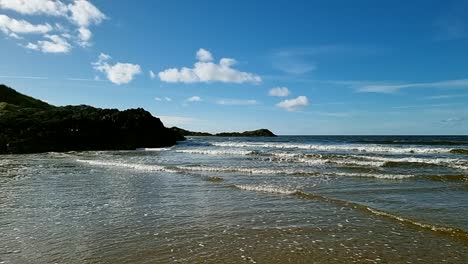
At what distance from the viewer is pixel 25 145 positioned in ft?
141

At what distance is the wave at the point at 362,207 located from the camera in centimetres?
862

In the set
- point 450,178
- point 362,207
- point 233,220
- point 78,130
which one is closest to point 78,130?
point 78,130

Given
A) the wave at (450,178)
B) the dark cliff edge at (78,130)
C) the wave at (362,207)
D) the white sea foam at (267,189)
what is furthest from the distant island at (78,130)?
the wave at (450,178)

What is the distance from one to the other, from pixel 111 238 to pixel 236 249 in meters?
2.74

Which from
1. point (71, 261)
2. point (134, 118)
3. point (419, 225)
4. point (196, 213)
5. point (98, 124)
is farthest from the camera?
point (134, 118)

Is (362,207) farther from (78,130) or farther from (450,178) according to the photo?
(78,130)

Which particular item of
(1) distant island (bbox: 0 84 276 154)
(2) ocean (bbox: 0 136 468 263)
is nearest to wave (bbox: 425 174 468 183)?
(2) ocean (bbox: 0 136 468 263)

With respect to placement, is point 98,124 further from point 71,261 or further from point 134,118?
point 71,261

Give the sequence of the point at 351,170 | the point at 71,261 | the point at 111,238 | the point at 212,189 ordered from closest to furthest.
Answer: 1. the point at 71,261
2. the point at 111,238
3. the point at 212,189
4. the point at 351,170

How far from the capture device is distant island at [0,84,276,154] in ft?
146

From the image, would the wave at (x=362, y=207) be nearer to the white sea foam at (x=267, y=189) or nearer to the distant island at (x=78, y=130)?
the white sea foam at (x=267, y=189)

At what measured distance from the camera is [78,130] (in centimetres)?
4938

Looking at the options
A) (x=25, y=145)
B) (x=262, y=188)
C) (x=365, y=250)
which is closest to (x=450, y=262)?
(x=365, y=250)

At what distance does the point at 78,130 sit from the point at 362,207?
148ft
